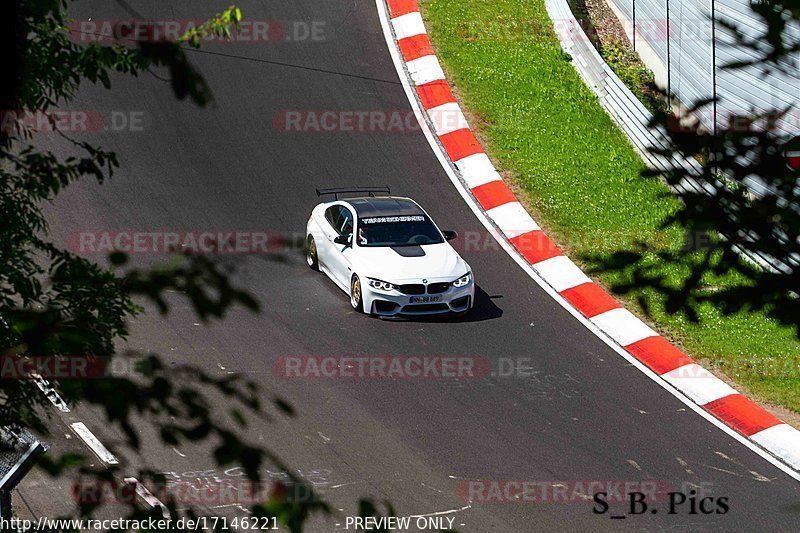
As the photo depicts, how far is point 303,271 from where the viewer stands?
626 inches

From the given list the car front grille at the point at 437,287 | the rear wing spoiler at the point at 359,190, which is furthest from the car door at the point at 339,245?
the car front grille at the point at 437,287

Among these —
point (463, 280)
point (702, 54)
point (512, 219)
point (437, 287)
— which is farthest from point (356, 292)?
point (702, 54)

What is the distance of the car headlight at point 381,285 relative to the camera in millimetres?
14320

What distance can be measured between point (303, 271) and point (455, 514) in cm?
640

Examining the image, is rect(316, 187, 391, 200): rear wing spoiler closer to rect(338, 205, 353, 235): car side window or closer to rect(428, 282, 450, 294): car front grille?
rect(338, 205, 353, 235): car side window

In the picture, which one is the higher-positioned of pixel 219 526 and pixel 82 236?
pixel 219 526

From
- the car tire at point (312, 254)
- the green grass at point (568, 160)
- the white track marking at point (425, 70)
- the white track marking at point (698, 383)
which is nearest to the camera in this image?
the white track marking at point (698, 383)

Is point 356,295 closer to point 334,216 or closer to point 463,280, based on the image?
point 463,280

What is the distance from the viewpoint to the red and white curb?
492 inches

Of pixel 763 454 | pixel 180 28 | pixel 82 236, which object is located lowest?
pixel 763 454

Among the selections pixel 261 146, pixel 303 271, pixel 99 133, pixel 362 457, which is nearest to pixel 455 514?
pixel 362 457

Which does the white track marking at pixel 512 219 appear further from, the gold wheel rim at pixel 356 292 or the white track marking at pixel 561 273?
the gold wheel rim at pixel 356 292

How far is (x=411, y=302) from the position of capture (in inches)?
564

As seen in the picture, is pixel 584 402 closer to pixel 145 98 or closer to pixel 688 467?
pixel 688 467
